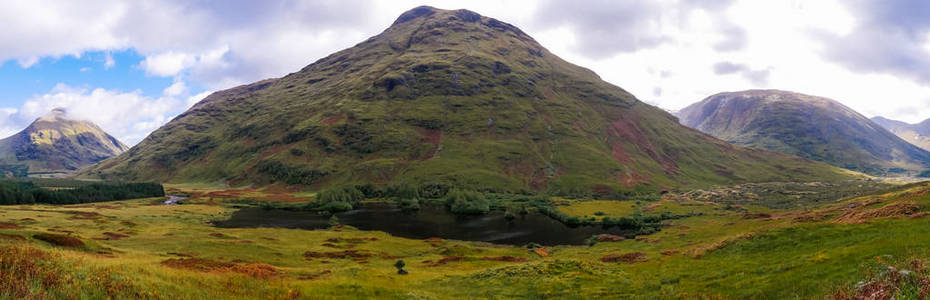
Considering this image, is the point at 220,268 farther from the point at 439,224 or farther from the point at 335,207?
the point at 335,207

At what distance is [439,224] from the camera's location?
136 m

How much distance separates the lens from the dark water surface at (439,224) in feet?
373

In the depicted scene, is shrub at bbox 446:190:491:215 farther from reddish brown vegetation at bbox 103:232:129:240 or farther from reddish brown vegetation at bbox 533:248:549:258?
reddish brown vegetation at bbox 103:232:129:240

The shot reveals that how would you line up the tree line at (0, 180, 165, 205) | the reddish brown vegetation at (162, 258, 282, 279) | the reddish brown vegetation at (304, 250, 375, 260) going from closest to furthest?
the reddish brown vegetation at (162, 258, 282, 279) < the reddish brown vegetation at (304, 250, 375, 260) < the tree line at (0, 180, 165, 205)

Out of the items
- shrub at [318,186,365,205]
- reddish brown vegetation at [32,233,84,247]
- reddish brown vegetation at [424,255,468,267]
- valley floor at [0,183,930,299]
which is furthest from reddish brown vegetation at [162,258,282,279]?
shrub at [318,186,365,205]

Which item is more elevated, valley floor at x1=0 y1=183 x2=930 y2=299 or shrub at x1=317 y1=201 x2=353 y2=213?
valley floor at x1=0 y1=183 x2=930 y2=299

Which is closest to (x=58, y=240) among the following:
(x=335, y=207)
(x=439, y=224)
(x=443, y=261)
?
(x=443, y=261)

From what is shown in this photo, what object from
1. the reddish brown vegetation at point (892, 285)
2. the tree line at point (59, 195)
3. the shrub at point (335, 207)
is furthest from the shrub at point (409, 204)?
the reddish brown vegetation at point (892, 285)

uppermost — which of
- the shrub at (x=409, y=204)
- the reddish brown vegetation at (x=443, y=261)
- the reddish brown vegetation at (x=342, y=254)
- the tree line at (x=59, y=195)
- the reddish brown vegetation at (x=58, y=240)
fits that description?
the tree line at (x=59, y=195)

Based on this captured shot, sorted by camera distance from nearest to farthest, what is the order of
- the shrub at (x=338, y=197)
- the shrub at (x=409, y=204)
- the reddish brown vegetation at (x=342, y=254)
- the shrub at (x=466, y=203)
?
1. the reddish brown vegetation at (x=342, y=254)
2. the shrub at (x=466, y=203)
3. the shrub at (x=409, y=204)
4. the shrub at (x=338, y=197)

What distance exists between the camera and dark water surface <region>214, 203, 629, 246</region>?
11362cm

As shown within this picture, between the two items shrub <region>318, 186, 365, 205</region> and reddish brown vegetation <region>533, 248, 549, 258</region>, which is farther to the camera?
shrub <region>318, 186, 365, 205</region>

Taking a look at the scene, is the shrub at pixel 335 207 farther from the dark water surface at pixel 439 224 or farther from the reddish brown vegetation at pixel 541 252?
the reddish brown vegetation at pixel 541 252

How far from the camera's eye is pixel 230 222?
126 meters
